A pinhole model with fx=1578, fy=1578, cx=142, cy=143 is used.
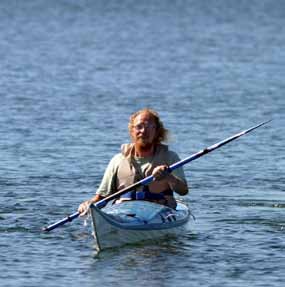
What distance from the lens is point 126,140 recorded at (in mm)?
24297

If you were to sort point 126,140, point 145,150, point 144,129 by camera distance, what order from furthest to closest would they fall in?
point 126,140 → point 145,150 → point 144,129

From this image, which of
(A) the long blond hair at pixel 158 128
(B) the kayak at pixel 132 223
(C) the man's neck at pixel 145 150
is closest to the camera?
(B) the kayak at pixel 132 223

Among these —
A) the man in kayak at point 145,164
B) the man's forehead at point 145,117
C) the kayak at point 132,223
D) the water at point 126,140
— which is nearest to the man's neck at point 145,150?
the man in kayak at point 145,164

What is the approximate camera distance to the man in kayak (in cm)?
1593

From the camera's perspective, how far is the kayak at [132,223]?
15.6 meters

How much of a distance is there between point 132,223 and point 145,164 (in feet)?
2.14

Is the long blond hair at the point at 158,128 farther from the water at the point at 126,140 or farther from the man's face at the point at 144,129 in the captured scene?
the water at the point at 126,140

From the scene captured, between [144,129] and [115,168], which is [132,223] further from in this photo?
[144,129]

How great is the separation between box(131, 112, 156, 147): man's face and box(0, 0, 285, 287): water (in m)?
1.12

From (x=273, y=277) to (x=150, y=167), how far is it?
6.37 feet

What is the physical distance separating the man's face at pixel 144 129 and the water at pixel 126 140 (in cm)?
112

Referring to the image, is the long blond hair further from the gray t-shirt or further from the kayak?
the kayak

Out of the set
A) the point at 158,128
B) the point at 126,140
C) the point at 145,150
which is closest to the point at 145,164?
the point at 145,150

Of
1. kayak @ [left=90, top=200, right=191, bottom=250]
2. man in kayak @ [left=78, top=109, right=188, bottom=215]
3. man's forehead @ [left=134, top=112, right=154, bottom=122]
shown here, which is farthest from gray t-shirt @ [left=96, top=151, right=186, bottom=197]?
man's forehead @ [left=134, top=112, right=154, bottom=122]
